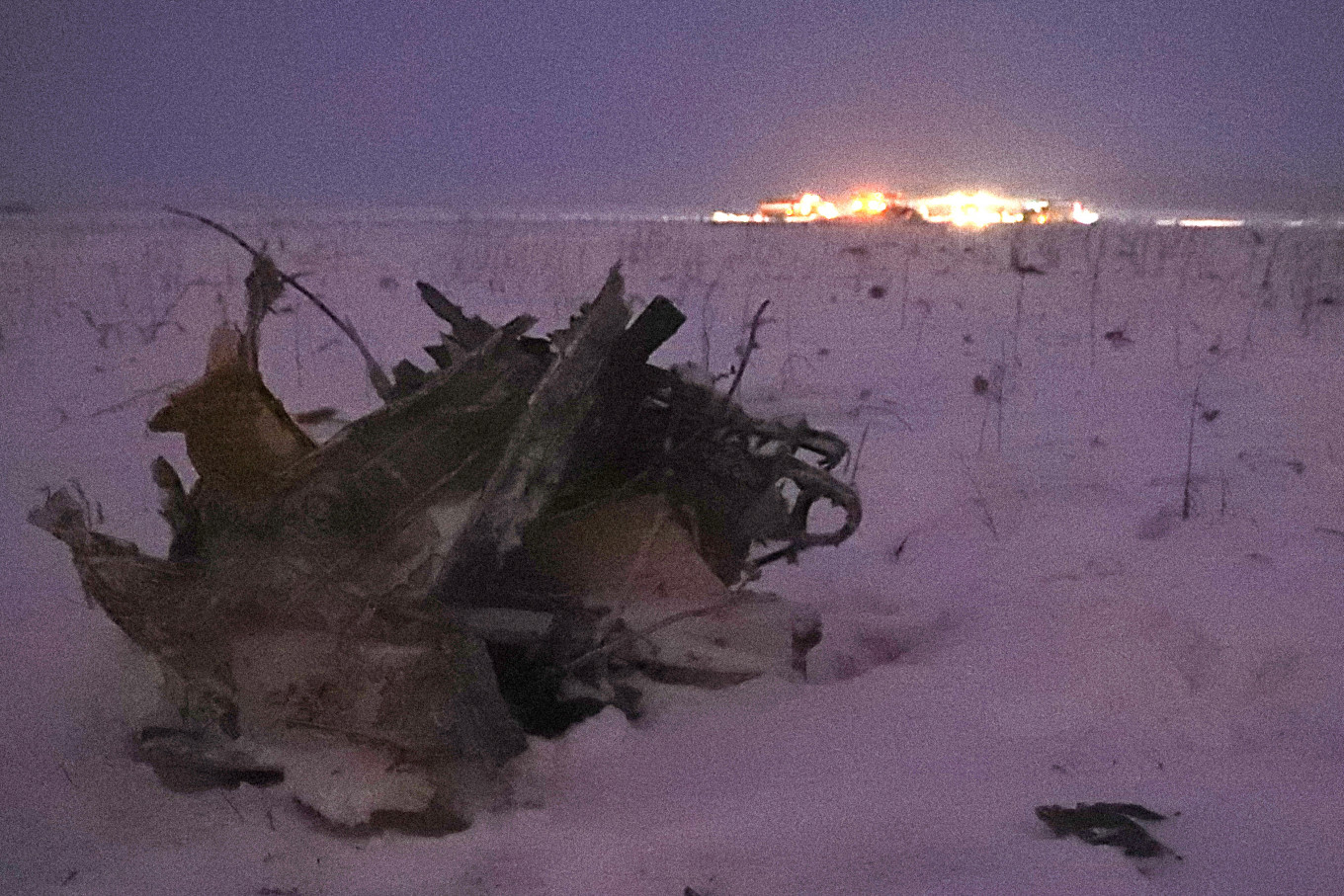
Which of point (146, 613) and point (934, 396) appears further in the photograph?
point (934, 396)

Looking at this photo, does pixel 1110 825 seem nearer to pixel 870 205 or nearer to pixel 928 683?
pixel 928 683

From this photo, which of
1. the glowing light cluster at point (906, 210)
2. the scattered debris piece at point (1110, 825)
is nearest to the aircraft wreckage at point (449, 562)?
the scattered debris piece at point (1110, 825)

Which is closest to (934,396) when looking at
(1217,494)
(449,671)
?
(1217,494)

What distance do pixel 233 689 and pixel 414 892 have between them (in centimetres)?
58

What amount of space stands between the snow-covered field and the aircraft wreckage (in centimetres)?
10

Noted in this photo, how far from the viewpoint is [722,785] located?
Result: 6.79 feet

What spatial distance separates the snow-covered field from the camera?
1.83m

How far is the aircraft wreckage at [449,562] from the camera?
6.63 feet

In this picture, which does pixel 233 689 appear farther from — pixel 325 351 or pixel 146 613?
pixel 325 351

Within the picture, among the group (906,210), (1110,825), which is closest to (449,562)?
(1110,825)

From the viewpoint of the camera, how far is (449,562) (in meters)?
2.10

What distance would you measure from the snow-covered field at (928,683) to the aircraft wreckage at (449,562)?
0.10 metres

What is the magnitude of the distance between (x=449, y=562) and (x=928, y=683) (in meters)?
1.02

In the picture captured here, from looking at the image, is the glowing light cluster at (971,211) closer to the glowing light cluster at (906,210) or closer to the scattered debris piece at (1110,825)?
the glowing light cluster at (906,210)
